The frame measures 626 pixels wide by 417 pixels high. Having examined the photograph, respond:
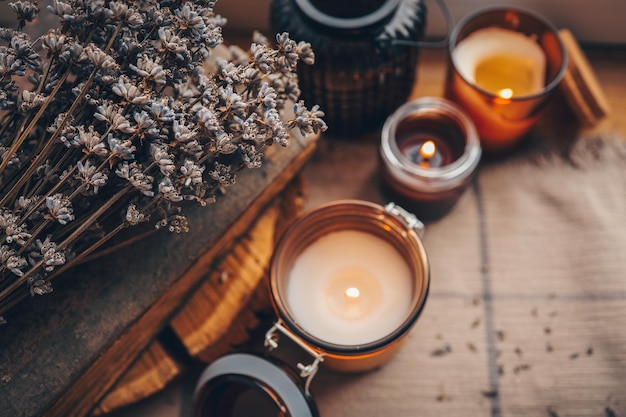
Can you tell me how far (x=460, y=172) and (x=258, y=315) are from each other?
0.93 ft

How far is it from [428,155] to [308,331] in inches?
10.2

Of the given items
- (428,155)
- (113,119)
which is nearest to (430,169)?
(428,155)

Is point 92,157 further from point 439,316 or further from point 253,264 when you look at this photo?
point 439,316

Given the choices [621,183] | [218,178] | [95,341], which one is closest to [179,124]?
[218,178]

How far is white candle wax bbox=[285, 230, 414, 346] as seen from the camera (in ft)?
2.12

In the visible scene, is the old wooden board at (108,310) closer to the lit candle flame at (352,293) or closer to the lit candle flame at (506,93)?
the lit candle flame at (352,293)

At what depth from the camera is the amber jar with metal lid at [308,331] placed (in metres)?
0.58

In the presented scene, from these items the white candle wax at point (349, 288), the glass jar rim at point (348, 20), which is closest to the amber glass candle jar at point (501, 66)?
the glass jar rim at point (348, 20)

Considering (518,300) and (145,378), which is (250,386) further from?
(518,300)

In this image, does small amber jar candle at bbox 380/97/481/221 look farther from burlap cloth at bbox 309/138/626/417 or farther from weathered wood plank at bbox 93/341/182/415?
weathered wood plank at bbox 93/341/182/415

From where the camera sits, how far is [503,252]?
0.77 metres

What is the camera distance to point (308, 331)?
633 millimetres

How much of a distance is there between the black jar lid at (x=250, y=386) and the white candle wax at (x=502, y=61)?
1.46ft

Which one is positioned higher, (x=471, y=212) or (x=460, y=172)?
Result: (x=460, y=172)
